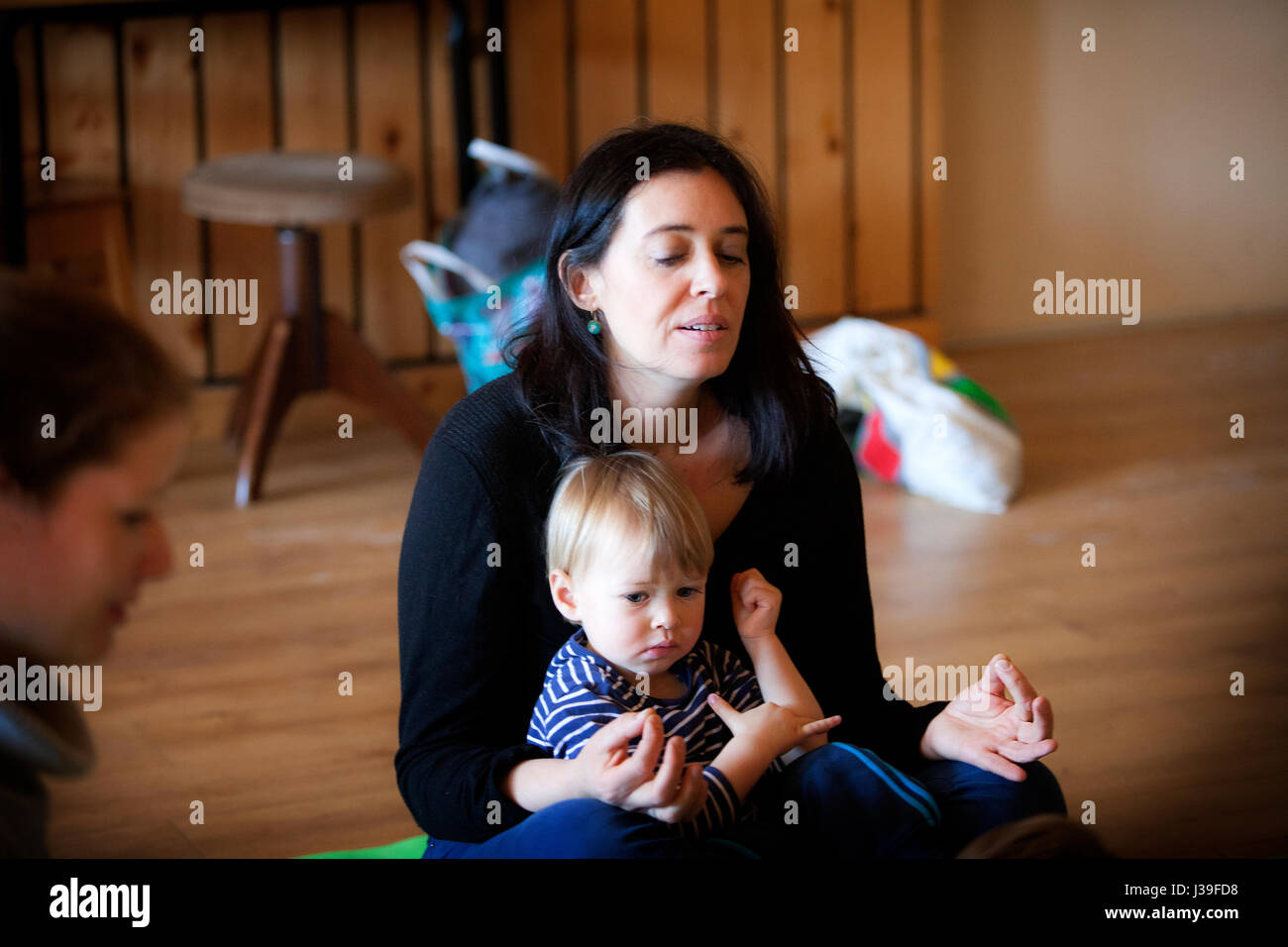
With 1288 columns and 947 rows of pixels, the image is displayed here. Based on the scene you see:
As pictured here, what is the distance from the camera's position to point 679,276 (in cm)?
124

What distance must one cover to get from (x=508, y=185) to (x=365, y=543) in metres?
0.82

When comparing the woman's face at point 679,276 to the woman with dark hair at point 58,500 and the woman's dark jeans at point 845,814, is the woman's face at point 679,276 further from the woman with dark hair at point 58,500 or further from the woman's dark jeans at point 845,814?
the woman with dark hair at point 58,500

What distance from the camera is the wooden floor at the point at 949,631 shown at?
1.75 m

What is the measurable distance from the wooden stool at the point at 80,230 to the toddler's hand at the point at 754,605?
6.71 ft

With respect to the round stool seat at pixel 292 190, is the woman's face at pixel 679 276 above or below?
below

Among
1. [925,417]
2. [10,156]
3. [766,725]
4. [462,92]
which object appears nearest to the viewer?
[766,725]

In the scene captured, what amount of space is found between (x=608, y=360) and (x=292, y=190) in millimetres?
1634

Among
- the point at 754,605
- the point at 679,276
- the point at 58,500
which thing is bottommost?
the point at 754,605

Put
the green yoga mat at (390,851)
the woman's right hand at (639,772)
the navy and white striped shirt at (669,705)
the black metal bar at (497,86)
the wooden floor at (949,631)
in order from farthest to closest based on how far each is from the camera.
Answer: the black metal bar at (497,86), the wooden floor at (949,631), the green yoga mat at (390,851), the navy and white striped shirt at (669,705), the woman's right hand at (639,772)

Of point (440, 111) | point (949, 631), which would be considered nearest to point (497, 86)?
point (440, 111)

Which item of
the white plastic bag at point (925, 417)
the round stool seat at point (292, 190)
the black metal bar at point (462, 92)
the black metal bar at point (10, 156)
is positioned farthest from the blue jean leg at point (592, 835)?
the black metal bar at point (462, 92)

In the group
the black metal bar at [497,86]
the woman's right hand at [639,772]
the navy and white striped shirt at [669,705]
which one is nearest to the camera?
the woman's right hand at [639,772]

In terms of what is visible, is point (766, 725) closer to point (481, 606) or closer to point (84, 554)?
point (481, 606)
